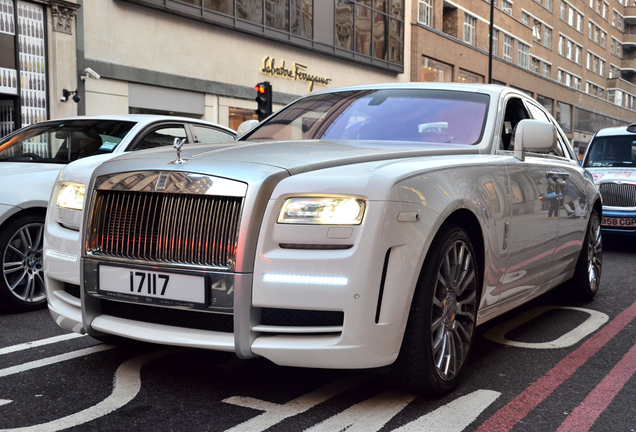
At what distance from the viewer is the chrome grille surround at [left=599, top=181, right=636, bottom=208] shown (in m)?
9.91

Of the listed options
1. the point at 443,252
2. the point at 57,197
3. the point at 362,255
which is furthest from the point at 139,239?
the point at 443,252

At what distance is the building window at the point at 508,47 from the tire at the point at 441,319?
137 ft

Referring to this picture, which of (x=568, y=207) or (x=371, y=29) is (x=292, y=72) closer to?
(x=371, y=29)

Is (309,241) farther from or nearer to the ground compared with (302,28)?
nearer to the ground

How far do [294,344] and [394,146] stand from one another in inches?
53.9

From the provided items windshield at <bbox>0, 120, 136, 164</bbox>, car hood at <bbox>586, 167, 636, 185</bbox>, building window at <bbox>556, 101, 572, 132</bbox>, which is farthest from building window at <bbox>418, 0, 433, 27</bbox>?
windshield at <bbox>0, 120, 136, 164</bbox>

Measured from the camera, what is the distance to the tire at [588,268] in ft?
18.7

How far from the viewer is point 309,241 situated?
2865mm

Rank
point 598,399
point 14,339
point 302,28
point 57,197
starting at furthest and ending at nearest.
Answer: point 302,28 < point 14,339 < point 57,197 < point 598,399

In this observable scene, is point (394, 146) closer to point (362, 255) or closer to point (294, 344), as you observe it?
point (362, 255)

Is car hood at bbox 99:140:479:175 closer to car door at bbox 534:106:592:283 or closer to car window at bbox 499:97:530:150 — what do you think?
car window at bbox 499:97:530:150

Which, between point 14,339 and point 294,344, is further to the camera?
point 14,339

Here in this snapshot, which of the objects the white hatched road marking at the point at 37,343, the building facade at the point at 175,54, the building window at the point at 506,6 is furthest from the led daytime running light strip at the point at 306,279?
the building window at the point at 506,6

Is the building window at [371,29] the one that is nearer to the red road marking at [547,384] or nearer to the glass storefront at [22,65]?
the glass storefront at [22,65]
